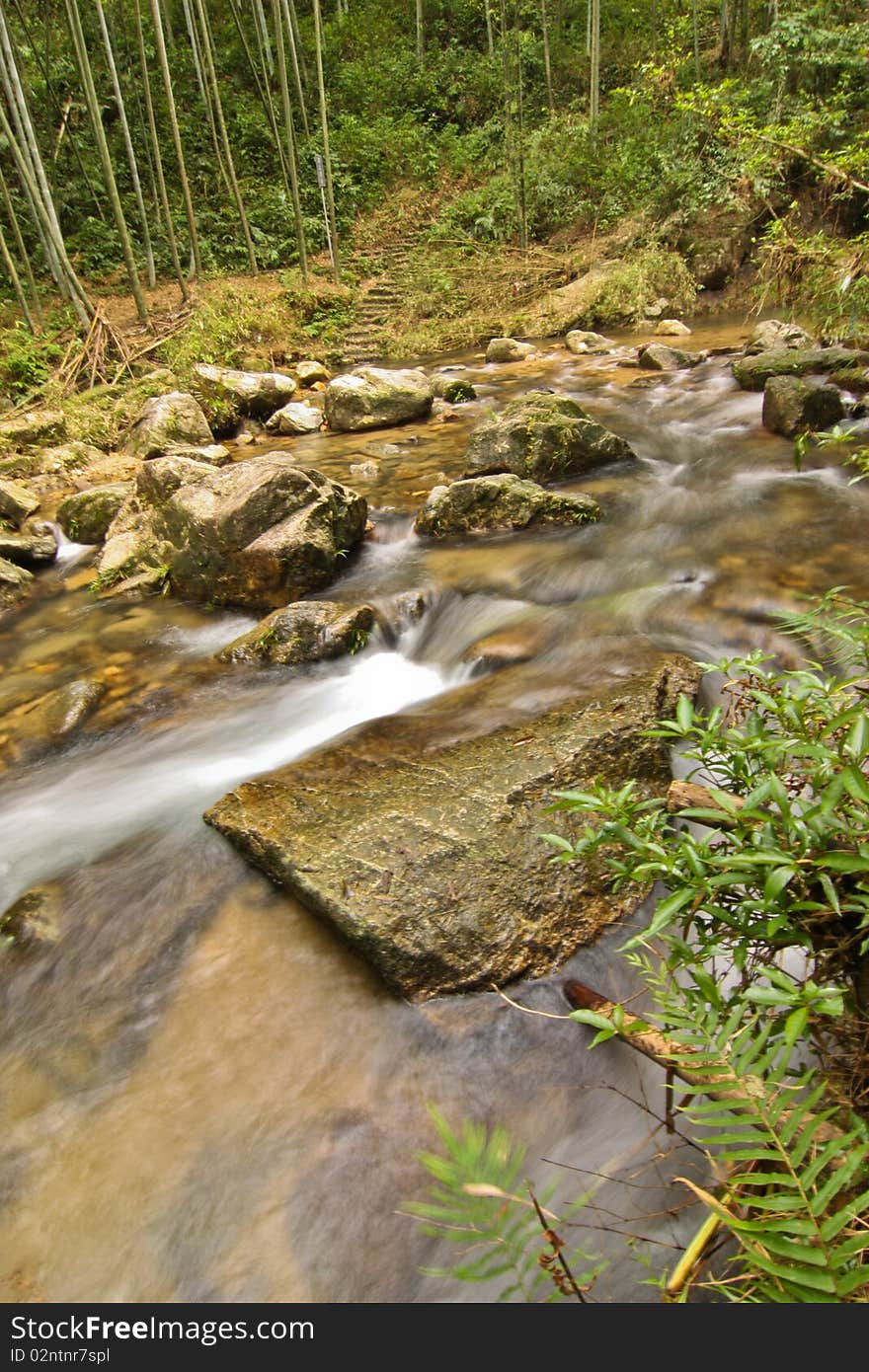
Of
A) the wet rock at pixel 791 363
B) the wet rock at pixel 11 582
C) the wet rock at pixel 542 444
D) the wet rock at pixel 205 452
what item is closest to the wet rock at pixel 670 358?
the wet rock at pixel 791 363

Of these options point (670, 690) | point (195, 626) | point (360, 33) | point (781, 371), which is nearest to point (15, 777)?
point (195, 626)

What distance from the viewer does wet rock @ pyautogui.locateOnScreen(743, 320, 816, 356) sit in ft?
32.9

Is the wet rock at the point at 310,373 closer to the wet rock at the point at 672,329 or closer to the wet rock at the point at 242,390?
the wet rock at the point at 242,390

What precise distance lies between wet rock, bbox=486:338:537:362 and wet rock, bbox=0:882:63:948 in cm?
1252

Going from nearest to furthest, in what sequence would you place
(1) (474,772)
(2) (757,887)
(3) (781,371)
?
(2) (757,887) < (1) (474,772) < (3) (781,371)

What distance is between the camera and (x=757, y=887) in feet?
5.27

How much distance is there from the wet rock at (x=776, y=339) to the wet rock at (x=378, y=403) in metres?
4.72

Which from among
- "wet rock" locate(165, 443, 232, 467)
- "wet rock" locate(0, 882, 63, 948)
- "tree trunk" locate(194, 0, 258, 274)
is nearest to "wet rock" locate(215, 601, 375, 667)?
"wet rock" locate(0, 882, 63, 948)

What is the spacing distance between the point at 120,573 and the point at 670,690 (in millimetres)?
5118

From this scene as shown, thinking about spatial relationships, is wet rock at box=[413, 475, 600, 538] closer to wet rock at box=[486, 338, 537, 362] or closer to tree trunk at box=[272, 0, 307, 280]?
wet rock at box=[486, 338, 537, 362]

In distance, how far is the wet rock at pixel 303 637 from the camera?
16.6ft

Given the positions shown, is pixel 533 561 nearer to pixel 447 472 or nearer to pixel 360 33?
pixel 447 472

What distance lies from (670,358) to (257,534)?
26.9 ft

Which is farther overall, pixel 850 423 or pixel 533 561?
pixel 850 423
